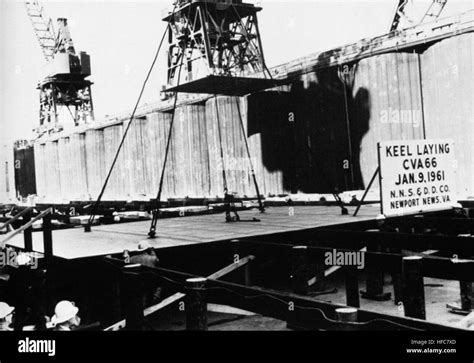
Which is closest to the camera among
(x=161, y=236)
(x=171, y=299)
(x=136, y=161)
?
(x=171, y=299)

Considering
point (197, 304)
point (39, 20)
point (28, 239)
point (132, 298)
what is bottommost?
point (132, 298)

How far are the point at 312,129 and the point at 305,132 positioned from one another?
329 mm

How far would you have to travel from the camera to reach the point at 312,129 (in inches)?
770

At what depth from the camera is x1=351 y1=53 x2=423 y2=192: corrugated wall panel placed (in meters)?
16.7

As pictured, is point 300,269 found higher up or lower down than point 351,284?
higher up

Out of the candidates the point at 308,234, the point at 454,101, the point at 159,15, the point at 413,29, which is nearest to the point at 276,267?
the point at 308,234

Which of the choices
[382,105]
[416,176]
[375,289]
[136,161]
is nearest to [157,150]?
[136,161]

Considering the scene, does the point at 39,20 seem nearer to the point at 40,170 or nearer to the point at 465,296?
the point at 465,296

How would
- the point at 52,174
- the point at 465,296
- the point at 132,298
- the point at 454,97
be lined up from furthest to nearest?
1. the point at 52,174
2. the point at 454,97
3. the point at 465,296
4. the point at 132,298

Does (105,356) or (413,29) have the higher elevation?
(413,29)

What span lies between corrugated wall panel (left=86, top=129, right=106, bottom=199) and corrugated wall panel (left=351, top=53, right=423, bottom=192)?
1542cm

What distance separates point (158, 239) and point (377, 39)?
1265cm

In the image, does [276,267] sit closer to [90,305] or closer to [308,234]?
[308,234]

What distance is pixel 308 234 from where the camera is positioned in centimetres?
867
